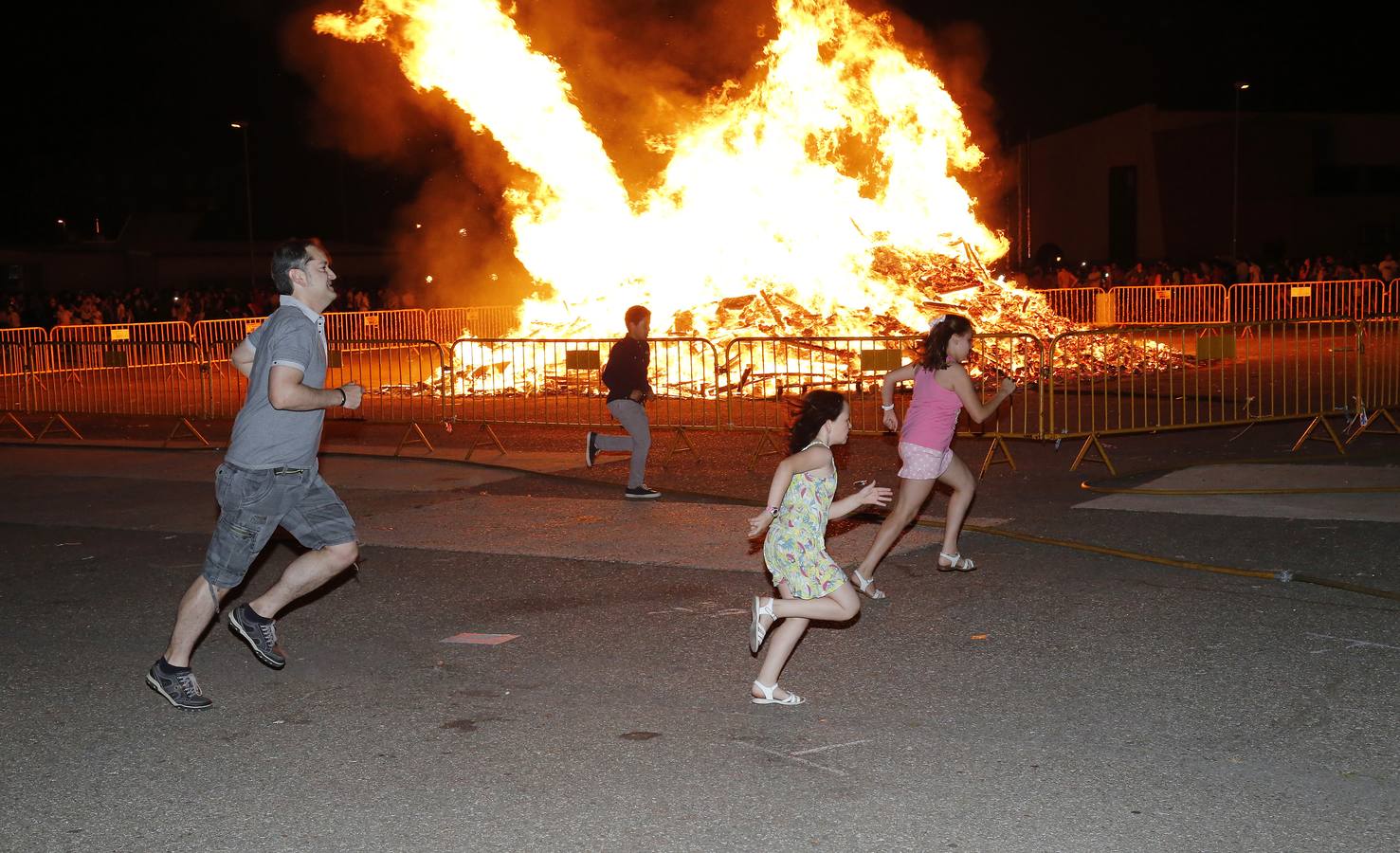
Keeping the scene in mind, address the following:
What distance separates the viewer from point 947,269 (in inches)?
869

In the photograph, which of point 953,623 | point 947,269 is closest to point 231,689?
point 953,623

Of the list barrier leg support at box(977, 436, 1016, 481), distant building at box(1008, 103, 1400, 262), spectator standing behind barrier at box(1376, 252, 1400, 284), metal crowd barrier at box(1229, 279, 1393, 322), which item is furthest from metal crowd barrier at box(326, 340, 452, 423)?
distant building at box(1008, 103, 1400, 262)

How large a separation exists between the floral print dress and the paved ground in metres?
0.50

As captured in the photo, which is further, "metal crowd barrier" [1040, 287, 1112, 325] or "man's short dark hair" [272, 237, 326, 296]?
"metal crowd barrier" [1040, 287, 1112, 325]

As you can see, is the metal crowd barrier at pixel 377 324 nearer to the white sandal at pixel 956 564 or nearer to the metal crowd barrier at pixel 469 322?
the metal crowd barrier at pixel 469 322

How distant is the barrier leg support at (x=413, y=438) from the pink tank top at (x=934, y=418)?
7.60 m

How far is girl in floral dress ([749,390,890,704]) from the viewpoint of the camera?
217 inches

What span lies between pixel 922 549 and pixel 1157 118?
4421cm

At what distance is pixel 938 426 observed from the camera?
7652 millimetres

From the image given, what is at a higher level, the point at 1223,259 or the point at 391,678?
the point at 1223,259

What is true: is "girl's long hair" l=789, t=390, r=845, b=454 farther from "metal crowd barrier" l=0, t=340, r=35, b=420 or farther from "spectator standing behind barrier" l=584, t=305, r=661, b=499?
"metal crowd barrier" l=0, t=340, r=35, b=420

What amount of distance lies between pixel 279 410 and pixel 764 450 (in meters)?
8.44

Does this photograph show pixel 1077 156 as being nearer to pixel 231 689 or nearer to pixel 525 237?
pixel 525 237

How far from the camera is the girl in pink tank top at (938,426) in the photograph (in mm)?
7602
